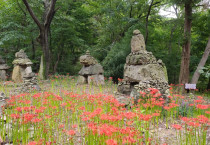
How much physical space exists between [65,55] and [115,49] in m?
9.78

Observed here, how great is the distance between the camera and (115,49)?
14.3m

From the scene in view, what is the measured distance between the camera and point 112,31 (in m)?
17.0

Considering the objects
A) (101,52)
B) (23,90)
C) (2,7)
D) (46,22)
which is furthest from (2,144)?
Answer: (2,7)

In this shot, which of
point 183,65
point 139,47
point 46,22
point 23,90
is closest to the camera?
point 139,47

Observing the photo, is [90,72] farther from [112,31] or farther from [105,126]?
[105,126]

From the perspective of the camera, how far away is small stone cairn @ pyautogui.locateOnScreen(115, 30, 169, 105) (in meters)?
6.65

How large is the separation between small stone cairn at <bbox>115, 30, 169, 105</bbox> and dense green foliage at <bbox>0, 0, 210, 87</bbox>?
5.17 m

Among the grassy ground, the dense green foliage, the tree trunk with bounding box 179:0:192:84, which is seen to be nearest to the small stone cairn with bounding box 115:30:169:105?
the grassy ground

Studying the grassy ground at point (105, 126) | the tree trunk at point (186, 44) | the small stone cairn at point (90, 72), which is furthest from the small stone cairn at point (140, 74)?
the small stone cairn at point (90, 72)

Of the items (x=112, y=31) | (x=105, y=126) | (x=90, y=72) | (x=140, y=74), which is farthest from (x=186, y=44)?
(x=105, y=126)

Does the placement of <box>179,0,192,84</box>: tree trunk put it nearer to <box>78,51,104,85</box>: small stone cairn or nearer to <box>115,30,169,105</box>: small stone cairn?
<box>115,30,169,105</box>: small stone cairn

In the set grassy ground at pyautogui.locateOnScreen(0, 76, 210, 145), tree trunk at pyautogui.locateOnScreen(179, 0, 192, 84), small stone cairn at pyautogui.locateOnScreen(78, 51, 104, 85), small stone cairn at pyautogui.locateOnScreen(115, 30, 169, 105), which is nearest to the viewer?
grassy ground at pyautogui.locateOnScreen(0, 76, 210, 145)

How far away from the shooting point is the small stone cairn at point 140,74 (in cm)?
665

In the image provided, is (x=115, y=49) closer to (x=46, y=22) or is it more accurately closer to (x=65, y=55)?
(x=46, y=22)
